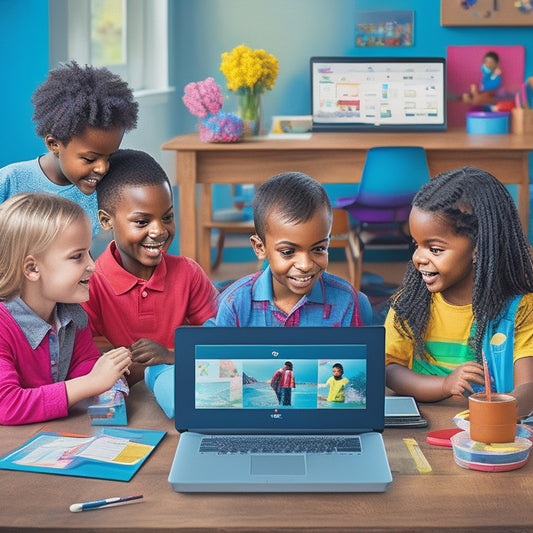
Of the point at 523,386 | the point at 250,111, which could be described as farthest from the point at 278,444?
the point at 250,111

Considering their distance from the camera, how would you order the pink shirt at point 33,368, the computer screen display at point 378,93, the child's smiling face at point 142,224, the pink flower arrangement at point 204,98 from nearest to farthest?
the pink shirt at point 33,368, the child's smiling face at point 142,224, the pink flower arrangement at point 204,98, the computer screen display at point 378,93

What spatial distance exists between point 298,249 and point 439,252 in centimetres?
25

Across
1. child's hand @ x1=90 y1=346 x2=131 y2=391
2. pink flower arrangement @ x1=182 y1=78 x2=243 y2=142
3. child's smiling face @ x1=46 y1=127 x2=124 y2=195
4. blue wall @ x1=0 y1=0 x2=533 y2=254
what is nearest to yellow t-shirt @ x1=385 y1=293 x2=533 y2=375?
child's hand @ x1=90 y1=346 x2=131 y2=391

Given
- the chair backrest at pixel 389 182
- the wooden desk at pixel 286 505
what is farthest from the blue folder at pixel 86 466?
the chair backrest at pixel 389 182

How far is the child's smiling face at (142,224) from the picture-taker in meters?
1.85

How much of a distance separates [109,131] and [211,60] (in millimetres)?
3837

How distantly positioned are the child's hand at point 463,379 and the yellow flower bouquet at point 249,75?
308 centimetres

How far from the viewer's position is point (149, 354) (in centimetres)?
162

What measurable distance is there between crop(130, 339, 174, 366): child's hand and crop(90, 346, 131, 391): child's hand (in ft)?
0.69

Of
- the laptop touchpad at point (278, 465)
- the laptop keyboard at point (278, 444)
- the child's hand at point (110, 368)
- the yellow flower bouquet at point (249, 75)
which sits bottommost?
the laptop touchpad at point (278, 465)

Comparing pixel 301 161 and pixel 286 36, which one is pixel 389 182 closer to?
pixel 301 161

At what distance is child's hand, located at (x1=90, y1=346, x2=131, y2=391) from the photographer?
1364 mm

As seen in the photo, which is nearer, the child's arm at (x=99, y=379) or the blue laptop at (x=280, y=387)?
the blue laptop at (x=280, y=387)

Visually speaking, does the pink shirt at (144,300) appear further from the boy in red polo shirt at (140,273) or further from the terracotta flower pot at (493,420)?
the terracotta flower pot at (493,420)
